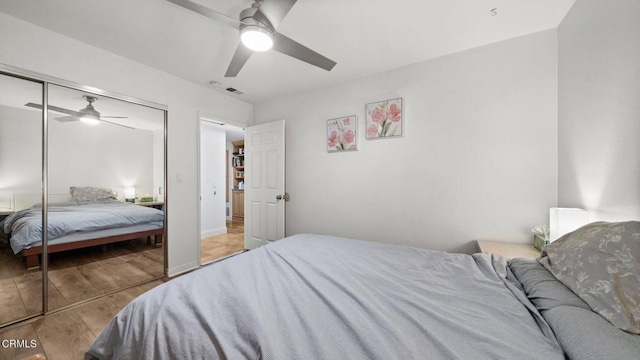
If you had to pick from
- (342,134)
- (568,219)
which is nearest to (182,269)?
(342,134)

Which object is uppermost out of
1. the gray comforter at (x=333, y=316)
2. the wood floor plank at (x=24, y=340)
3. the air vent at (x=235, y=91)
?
the air vent at (x=235, y=91)

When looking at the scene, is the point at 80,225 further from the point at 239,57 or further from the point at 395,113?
the point at 395,113

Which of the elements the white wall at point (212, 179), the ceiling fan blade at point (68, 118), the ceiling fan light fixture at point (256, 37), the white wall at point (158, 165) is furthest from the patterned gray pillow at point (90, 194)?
the white wall at point (212, 179)

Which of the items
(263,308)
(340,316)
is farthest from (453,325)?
(263,308)

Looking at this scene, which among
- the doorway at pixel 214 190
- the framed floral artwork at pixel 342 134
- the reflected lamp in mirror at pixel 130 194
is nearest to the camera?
the reflected lamp in mirror at pixel 130 194

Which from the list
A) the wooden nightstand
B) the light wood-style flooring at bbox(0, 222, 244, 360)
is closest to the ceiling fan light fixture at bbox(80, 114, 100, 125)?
the light wood-style flooring at bbox(0, 222, 244, 360)

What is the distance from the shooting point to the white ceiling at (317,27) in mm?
1669

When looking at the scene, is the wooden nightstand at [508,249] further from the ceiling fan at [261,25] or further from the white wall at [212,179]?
the white wall at [212,179]

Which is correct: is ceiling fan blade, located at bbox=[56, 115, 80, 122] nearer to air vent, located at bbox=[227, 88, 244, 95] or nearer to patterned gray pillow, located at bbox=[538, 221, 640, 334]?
air vent, located at bbox=[227, 88, 244, 95]

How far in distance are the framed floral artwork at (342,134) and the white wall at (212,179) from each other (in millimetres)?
3020

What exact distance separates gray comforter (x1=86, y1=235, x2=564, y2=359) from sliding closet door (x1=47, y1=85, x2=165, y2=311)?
1787 mm

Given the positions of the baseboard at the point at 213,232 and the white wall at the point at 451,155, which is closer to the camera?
the white wall at the point at 451,155

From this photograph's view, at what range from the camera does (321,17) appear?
1779mm

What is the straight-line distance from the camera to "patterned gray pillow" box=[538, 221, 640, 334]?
71 cm
